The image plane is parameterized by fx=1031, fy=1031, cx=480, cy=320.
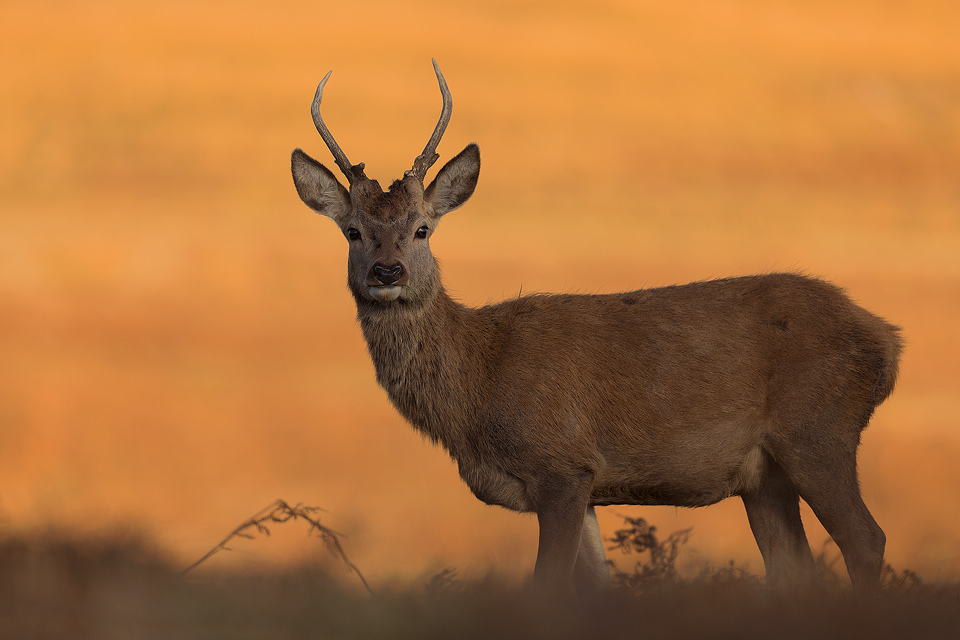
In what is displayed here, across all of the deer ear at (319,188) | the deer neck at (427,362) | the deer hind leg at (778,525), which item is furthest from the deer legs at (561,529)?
the deer ear at (319,188)

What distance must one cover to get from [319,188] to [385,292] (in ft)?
4.84

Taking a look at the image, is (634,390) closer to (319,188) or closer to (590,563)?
(590,563)

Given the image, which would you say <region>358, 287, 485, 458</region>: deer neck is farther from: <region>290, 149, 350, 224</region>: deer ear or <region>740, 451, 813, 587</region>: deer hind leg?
<region>740, 451, 813, 587</region>: deer hind leg

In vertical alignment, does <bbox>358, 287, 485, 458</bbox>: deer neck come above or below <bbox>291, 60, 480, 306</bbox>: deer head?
below

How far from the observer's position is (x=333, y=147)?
28.3 ft

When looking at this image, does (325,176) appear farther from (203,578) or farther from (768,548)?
(768,548)

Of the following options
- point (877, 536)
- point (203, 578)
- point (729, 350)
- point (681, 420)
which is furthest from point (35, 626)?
point (877, 536)

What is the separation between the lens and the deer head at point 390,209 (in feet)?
26.0

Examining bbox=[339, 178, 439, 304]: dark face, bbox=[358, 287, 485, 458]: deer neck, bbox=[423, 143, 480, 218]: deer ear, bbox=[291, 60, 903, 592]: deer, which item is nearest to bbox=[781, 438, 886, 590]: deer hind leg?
bbox=[291, 60, 903, 592]: deer

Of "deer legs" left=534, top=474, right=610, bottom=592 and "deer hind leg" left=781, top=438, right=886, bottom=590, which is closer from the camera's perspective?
"deer legs" left=534, top=474, right=610, bottom=592

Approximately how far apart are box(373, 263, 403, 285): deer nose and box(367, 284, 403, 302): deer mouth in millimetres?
51

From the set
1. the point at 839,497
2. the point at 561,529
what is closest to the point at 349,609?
the point at 561,529

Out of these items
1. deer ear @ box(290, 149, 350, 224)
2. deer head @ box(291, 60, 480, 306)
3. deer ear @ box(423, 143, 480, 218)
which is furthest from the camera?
deer ear @ box(423, 143, 480, 218)

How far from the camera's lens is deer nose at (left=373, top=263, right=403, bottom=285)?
25.3ft
